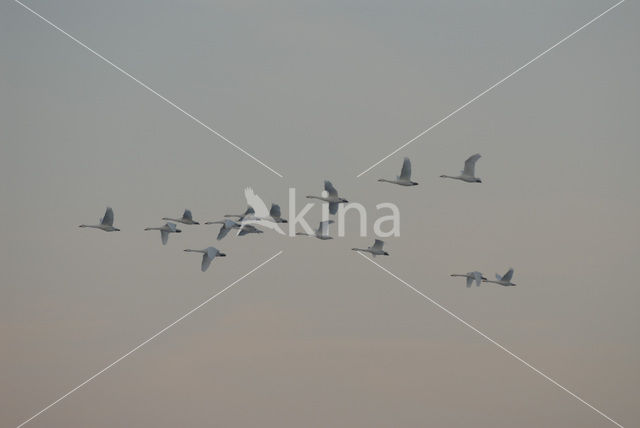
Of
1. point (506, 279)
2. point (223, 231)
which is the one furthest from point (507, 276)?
point (223, 231)

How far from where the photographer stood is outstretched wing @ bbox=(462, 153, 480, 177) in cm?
9850

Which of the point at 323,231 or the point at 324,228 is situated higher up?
the point at 324,228

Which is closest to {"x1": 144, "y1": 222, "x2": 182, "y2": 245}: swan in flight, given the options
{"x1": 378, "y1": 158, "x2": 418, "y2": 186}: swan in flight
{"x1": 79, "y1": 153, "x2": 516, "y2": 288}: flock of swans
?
{"x1": 79, "y1": 153, "x2": 516, "y2": 288}: flock of swans

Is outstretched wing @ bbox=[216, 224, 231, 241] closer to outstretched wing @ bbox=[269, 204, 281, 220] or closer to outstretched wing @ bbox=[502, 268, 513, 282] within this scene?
outstretched wing @ bbox=[269, 204, 281, 220]

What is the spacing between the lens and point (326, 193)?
330 feet

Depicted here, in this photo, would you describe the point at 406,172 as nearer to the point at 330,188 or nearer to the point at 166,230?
the point at 330,188

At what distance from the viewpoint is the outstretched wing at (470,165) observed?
9850 centimetres

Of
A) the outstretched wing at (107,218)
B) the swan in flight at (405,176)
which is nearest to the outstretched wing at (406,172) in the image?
the swan in flight at (405,176)

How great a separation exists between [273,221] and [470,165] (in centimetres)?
1180

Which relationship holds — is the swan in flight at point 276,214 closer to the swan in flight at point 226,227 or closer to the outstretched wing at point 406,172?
the swan in flight at point 226,227

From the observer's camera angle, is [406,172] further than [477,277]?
No

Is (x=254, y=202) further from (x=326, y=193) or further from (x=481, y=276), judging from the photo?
(x=481, y=276)

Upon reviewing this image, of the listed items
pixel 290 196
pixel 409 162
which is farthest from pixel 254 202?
pixel 409 162

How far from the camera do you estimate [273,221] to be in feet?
338
